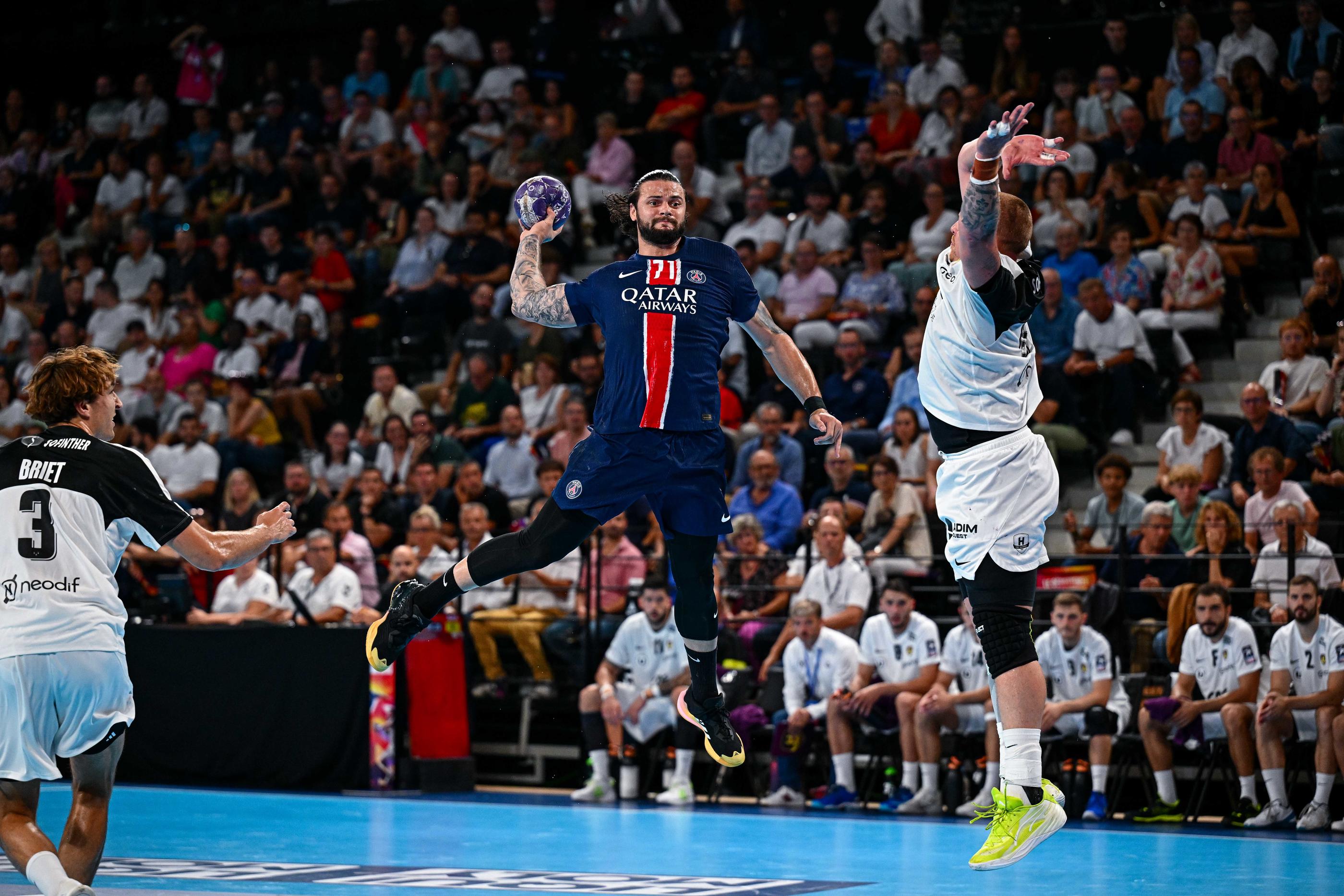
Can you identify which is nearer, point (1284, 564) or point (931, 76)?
point (1284, 564)

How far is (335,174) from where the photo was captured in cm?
2066

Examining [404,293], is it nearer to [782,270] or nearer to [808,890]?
[782,270]

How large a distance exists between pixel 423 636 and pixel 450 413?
407 centimetres

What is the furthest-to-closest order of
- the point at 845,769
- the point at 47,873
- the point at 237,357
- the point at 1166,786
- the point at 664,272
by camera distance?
the point at 237,357 < the point at 845,769 < the point at 1166,786 < the point at 664,272 < the point at 47,873

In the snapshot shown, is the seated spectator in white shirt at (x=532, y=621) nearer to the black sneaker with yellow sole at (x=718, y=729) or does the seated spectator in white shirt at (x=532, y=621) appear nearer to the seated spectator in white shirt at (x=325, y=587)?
the seated spectator in white shirt at (x=325, y=587)

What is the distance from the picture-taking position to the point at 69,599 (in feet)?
20.7

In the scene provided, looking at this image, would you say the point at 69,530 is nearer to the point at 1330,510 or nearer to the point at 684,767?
the point at 684,767

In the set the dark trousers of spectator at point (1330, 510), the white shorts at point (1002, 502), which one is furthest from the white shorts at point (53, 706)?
the dark trousers of spectator at point (1330, 510)

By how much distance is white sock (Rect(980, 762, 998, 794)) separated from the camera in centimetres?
1141

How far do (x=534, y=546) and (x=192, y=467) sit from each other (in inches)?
444

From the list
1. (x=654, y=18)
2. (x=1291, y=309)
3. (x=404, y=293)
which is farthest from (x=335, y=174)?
(x=1291, y=309)

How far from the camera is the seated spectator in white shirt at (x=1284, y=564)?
11.4m

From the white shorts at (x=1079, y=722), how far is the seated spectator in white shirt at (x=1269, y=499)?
58.5 inches

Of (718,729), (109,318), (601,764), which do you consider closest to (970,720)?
(601,764)
